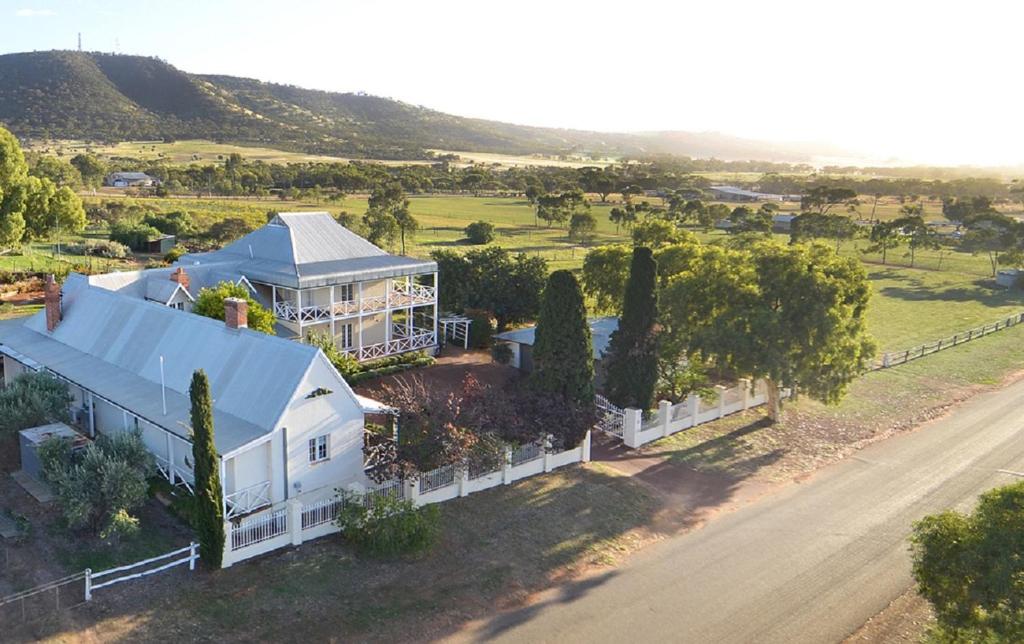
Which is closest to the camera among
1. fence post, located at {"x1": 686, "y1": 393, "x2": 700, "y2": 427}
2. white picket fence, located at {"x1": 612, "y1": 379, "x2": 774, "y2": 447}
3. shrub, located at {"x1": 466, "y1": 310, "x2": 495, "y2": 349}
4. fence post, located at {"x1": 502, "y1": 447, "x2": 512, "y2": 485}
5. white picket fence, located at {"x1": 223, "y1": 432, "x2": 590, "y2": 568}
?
white picket fence, located at {"x1": 223, "y1": 432, "x2": 590, "y2": 568}

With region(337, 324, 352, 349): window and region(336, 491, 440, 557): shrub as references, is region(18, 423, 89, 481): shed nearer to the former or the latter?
region(336, 491, 440, 557): shrub

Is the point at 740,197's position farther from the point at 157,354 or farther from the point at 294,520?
the point at 294,520

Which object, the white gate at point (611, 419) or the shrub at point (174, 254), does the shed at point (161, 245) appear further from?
the white gate at point (611, 419)

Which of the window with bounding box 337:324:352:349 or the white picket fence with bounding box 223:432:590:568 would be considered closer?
the white picket fence with bounding box 223:432:590:568

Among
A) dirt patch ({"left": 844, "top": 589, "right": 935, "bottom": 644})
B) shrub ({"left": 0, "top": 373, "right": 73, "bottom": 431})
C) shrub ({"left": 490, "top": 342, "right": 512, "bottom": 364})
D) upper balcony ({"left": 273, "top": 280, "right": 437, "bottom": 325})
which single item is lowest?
dirt patch ({"left": 844, "top": 589, "right": 935, "bottom": 644})

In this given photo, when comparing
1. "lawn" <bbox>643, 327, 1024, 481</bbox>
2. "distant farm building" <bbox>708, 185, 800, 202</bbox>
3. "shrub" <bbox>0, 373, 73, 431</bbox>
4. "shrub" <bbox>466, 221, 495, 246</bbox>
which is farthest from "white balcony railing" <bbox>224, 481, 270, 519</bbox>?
"distant farm building" <bbox>708, 185, 800, 202</bbox>

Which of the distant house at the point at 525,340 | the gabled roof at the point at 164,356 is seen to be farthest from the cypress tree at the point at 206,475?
the distant house at the point at 525,340

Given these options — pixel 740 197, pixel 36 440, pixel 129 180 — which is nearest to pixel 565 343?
pixel 36 440
